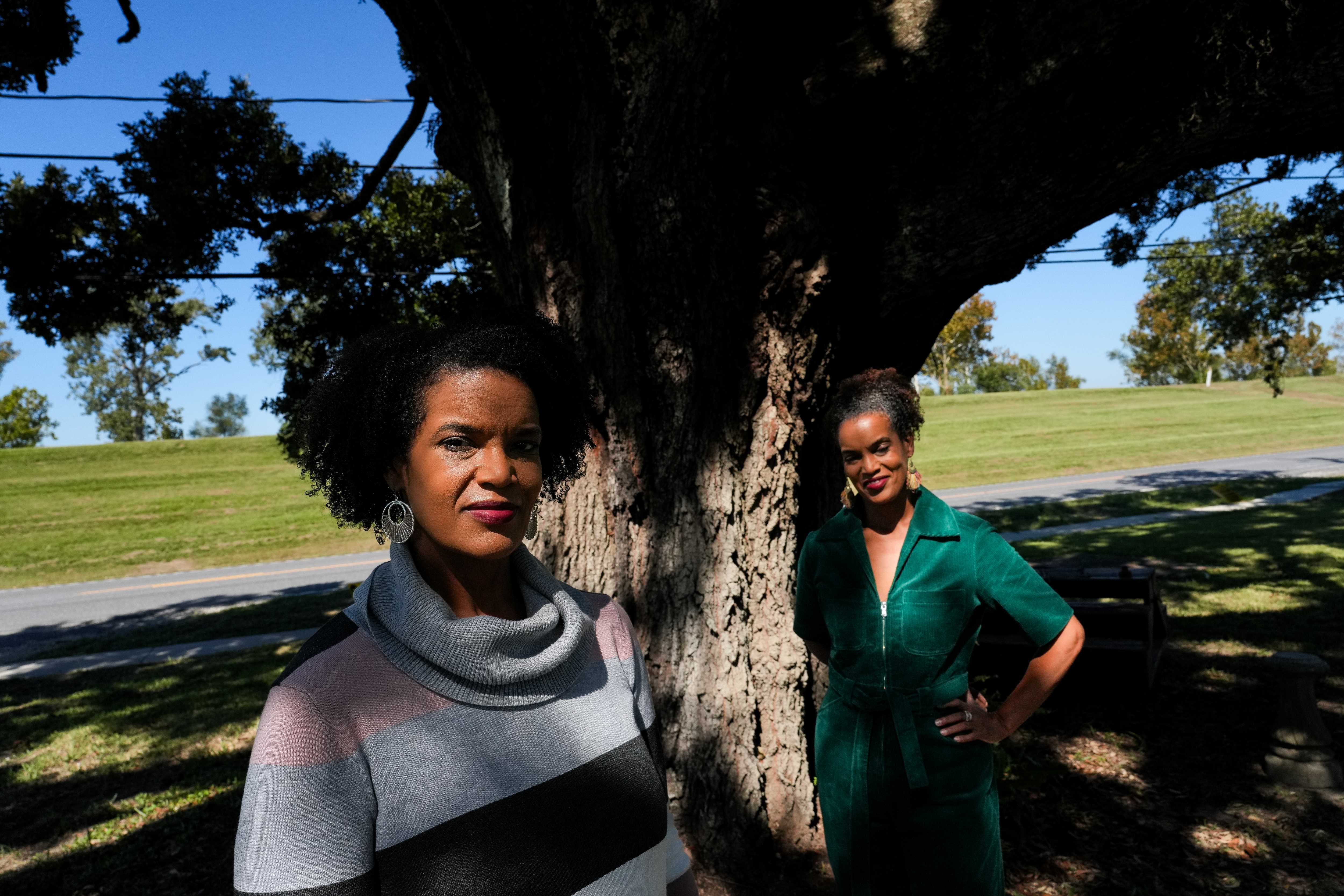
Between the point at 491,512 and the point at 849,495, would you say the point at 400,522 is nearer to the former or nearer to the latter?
the point at 491,512

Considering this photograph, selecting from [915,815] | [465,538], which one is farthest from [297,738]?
[915,815]

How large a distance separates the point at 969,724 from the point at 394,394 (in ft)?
6.45

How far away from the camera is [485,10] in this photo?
3461 millimetres

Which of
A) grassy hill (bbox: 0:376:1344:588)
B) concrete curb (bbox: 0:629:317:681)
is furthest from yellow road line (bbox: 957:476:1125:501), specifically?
concrete curb (bbox: 0:629:317:681)

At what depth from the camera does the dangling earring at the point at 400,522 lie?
1.47 meters

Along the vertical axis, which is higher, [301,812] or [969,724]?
[301,812]

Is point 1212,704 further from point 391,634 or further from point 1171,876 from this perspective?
point 391,634

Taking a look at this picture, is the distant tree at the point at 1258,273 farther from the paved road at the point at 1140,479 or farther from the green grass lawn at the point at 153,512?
the green grass lawn at the point at 153,512

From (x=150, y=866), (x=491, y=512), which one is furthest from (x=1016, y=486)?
(x=491, y=512)

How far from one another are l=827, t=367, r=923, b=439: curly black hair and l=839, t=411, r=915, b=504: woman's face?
0.03 m

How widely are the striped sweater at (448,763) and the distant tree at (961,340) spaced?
50060 millimetres

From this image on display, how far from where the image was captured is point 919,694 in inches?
101

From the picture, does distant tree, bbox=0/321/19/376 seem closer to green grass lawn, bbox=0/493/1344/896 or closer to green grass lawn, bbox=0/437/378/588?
green grass lawn, bbox=0/437/378/588

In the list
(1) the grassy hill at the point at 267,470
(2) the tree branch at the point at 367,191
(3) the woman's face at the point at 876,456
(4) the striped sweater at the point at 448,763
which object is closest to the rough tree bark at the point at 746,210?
(3) the woman's face at the point at 876,456
